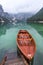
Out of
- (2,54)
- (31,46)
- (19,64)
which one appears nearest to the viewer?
(19,64)

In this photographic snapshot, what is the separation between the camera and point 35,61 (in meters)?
22.1

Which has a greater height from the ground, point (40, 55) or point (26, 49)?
point (26, 49)

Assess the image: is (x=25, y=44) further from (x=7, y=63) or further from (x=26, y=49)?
(x=7, y=63)

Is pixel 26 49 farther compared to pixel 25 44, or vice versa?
pixel 25 44

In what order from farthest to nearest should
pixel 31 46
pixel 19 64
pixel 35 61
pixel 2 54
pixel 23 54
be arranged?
pixel 2 54 < pixel 31 46 < pixel 35 61 < pixel 23 54 < pixel 19 64

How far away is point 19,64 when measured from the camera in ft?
59.1

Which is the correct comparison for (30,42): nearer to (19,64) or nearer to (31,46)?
(31,46)

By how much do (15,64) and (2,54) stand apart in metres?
8.17

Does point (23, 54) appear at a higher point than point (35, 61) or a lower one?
higher

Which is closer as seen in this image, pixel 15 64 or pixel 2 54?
pixel 15 64

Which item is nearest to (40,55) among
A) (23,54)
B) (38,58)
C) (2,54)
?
(38,58)

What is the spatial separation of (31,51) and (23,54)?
176 centimetres

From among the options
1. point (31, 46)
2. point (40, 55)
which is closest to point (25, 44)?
point (31, 46)

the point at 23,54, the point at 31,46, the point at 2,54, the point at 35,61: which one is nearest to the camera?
the point at 23,54
